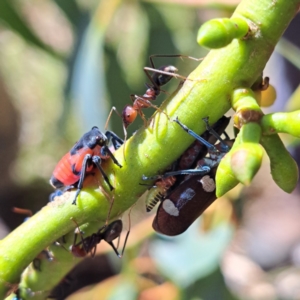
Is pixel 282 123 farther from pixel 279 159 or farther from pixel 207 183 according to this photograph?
pixel 207 183

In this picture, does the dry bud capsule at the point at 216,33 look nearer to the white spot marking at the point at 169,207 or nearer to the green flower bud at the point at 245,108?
the green flower bud at the point at 245,108

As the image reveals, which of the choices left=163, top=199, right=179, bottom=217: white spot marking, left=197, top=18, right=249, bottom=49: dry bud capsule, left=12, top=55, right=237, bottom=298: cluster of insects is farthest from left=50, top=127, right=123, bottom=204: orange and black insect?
left=197, top=18, right=249, bottom=49: dry bud capsule

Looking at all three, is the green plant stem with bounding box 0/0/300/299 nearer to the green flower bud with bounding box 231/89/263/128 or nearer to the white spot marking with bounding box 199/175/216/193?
the green flower bud with bounding box 231/89/263/128

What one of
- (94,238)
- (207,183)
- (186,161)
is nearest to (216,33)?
(186,161)

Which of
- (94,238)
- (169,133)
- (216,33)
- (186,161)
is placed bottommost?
(94,238)

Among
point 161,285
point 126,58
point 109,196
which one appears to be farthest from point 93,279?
point 109,196
